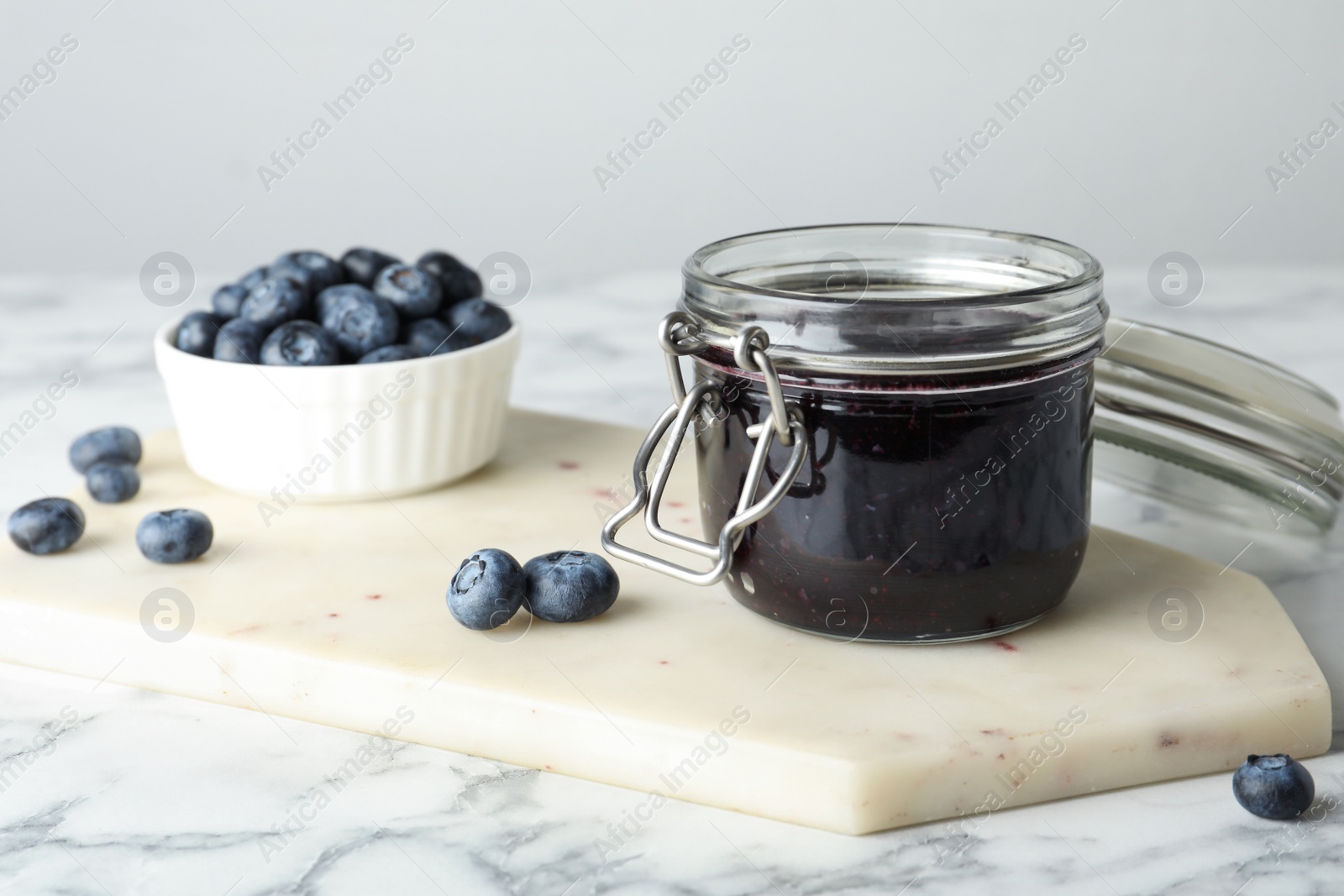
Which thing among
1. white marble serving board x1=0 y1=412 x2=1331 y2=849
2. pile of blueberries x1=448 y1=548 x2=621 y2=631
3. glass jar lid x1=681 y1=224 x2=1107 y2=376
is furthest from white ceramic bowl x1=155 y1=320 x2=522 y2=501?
glass jar lid x1=681 y1=224 x2=1107 y2=376

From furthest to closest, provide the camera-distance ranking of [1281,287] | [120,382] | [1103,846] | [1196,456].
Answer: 1. [1281,287]
2. [120,382]
3. [1196,456]
4. [1103,846]

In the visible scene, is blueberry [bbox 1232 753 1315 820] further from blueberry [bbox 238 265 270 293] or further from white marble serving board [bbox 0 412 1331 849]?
blueberry [bbox 238 265 270 293]

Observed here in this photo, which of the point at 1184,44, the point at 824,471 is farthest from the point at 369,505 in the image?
the point at 1184,44

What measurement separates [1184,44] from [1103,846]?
237cm

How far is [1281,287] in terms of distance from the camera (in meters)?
2.34

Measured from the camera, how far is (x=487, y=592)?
1.08 m

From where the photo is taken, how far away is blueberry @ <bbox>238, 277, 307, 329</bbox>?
1.40 meters

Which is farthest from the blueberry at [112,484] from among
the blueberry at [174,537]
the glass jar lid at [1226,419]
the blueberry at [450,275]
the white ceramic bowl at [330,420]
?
the glass jar lid at [1226,419]

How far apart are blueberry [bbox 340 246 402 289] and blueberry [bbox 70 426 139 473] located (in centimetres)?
31

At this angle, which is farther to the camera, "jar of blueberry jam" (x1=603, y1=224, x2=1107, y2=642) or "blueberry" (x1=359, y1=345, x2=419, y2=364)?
"blueberry" (x1=359, y1=345, x2=419, y2=364)

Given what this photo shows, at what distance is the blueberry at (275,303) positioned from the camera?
1.40 m

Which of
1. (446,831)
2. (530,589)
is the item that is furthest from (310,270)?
(446,831)

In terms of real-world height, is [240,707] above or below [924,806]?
below

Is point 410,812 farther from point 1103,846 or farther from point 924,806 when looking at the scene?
point 1103,846
